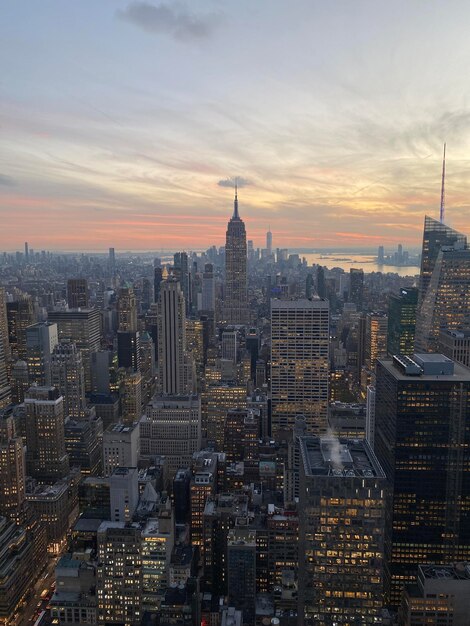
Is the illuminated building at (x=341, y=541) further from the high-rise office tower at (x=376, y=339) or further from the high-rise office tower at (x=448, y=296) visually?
the high-rise office tower at (x=376, y=339)

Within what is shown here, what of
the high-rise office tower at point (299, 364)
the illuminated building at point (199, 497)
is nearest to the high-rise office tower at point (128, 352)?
the high-rise office tower at point (299, 364)

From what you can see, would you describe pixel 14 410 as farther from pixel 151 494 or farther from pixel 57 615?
pixel 57 615

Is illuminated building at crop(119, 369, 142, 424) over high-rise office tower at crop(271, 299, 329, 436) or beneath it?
beneath

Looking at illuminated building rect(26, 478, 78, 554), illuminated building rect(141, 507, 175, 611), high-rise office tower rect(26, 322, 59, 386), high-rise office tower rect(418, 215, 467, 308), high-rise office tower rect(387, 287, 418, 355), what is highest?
high-rise office tower rect(418, 215, 467, 308)

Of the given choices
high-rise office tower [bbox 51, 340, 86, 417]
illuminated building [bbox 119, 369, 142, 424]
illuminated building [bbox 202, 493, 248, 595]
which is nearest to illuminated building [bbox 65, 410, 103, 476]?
high-rise office tower [bbox 51, 340, 86, 417]

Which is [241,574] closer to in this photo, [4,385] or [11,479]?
[11,479]

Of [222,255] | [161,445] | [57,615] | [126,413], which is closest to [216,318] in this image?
[222,255]

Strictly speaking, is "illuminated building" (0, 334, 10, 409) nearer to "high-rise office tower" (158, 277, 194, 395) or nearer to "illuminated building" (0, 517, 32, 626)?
"high-rise office tower" (158, 277, 194, 395)
